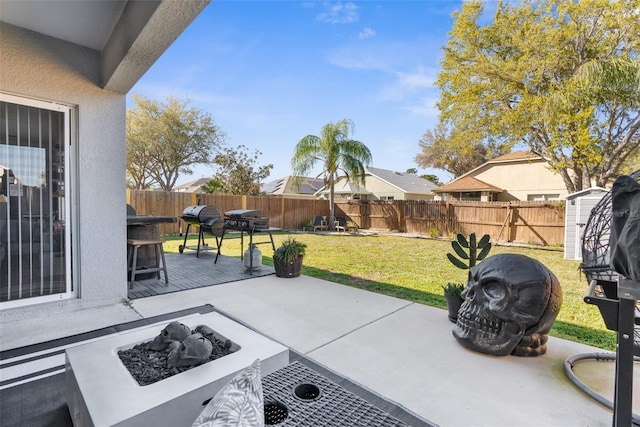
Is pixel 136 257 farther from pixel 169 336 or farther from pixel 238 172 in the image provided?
pixel 238 172

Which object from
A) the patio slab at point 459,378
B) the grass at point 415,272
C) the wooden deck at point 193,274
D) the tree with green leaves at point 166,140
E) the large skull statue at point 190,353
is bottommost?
the grass at point 415,272

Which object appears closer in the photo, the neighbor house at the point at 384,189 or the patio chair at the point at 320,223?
the patio chair at the point at 320,223

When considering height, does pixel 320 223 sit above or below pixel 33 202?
below

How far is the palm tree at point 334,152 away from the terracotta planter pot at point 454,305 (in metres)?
10.9

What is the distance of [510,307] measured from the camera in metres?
2.40

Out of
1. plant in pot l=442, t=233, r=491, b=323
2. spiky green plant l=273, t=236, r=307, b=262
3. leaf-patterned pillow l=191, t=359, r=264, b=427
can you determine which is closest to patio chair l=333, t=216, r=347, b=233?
spiky green plant l=273, t=236, r=307, b=262

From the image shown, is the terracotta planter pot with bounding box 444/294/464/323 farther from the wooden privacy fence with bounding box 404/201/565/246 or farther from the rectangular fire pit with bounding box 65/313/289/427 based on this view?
the wooden privacy fence with bounding box 404/201/565/246

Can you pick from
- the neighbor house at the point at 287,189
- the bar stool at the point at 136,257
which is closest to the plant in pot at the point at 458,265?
the bar stool at the point at 136,257

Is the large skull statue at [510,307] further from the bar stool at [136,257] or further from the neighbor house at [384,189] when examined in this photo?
the neighbor house at [384,189]

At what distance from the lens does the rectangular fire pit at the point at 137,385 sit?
1271mm

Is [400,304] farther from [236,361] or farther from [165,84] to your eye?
[165,84]

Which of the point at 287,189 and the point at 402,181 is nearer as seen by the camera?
the point at 402,181

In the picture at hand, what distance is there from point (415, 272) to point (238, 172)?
14.8 m

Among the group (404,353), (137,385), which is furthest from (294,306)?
(137,385)
